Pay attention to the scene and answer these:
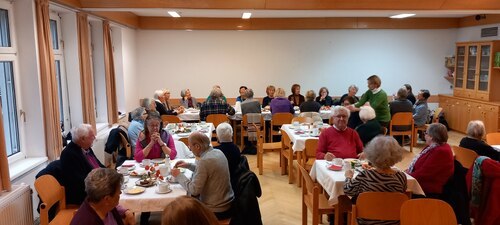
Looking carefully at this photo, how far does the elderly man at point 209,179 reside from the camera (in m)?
3.43

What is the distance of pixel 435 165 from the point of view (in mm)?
3820

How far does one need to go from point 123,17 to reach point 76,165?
5.56 m

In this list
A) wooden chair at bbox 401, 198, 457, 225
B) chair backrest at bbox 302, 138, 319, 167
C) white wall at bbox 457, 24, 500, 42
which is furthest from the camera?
white wall at bbox 457, 24, 500, 42

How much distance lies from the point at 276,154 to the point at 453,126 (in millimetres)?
5212

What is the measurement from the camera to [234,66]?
35.1 feet

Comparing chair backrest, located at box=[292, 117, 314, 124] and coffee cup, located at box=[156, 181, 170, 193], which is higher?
chair backrest, located at box=[292, 117, 314, 124]

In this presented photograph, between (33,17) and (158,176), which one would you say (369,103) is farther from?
(33,17)

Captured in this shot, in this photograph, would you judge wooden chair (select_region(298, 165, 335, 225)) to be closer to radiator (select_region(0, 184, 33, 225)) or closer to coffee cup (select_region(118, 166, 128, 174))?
coffee cup (select_region(118, 166, 128, 174))

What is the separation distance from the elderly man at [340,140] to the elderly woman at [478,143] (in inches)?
46.6

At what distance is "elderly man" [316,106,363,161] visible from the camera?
4.83 metres

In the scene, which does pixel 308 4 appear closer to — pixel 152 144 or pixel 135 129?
pixel 135 129

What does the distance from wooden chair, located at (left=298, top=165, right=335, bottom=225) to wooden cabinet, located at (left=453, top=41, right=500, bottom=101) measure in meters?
7.01

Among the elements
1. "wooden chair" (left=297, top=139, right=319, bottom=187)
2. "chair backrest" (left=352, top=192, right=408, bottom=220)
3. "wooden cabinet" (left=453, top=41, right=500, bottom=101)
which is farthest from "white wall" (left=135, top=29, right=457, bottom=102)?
"chair backrest" (left=352, top=192, right=408, bottom=220)

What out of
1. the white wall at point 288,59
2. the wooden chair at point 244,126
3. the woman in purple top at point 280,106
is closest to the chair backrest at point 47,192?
the wooden chair at point 244,126
